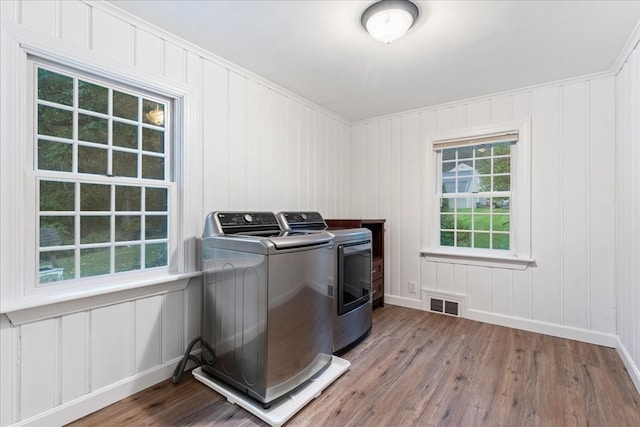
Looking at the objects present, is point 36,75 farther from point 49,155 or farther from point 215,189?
point 215,189

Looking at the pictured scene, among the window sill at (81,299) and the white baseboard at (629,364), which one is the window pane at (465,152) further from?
the window sill at (81,299)

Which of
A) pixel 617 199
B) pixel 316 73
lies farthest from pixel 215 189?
pixel 617 199

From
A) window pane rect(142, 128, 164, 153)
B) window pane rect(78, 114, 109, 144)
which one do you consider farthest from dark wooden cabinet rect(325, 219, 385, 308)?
window pane rect(78, 114, 109, 144)

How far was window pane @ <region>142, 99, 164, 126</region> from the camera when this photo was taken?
2057 mm

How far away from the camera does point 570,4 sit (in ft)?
5.67

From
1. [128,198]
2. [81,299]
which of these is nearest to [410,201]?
[128,198]

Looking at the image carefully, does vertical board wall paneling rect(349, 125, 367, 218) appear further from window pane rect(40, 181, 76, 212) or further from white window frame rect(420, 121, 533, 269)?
window pane rect(40, 181, 76, 212)

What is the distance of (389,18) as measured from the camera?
176 centimetres

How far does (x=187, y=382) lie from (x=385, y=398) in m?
1.32

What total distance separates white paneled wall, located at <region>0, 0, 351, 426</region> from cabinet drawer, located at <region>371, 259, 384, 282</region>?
1.10m

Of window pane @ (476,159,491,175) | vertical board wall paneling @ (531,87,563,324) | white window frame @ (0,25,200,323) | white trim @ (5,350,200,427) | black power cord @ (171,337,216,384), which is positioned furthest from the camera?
window pane @ (476,159,491,175)

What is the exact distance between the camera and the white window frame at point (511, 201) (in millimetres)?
2930

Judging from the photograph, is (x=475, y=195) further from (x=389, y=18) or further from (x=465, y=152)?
(x=389, y=18)

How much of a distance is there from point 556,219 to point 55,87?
3.94 meters
